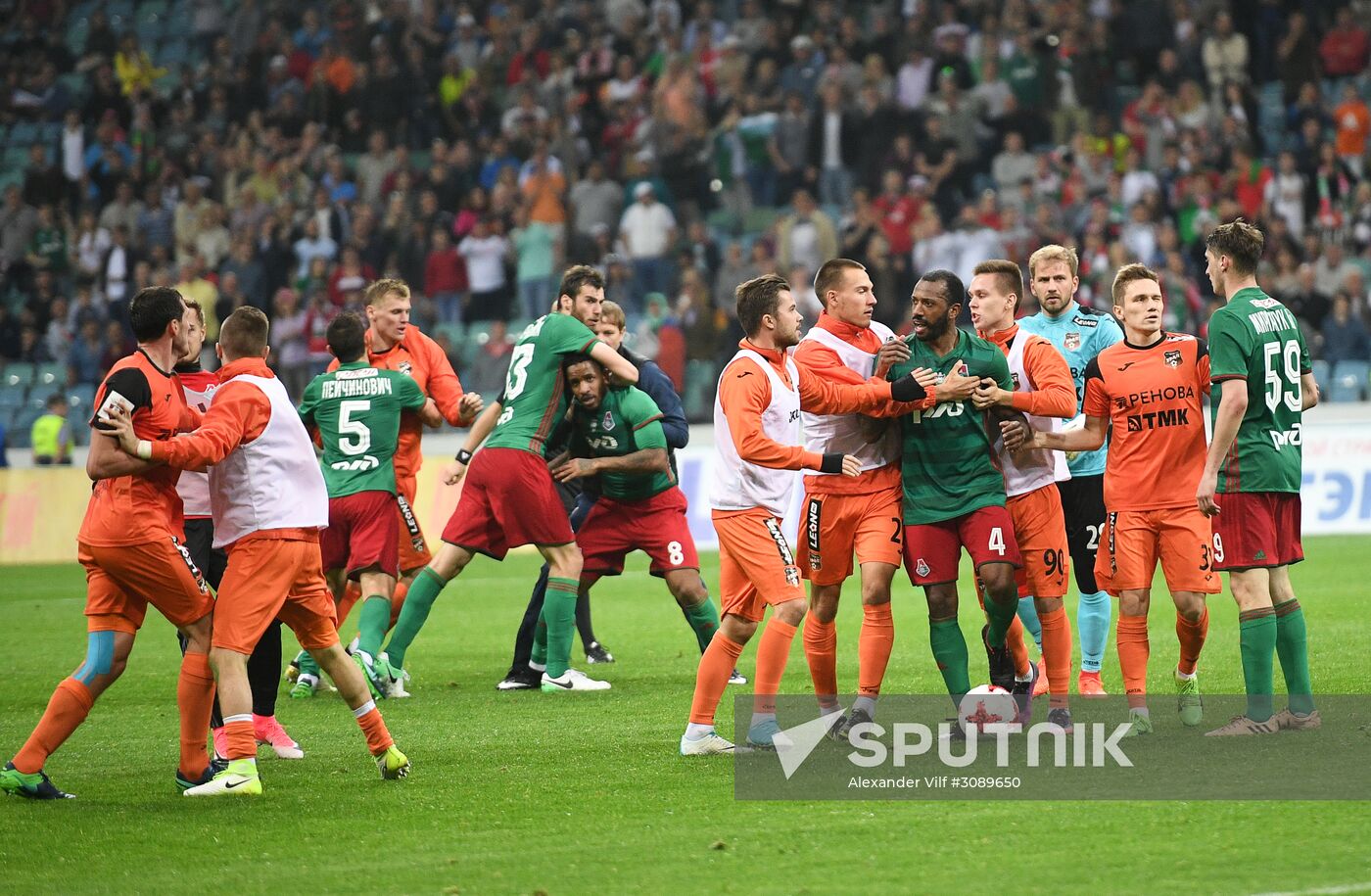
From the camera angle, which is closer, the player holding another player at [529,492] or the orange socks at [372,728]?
the orange socks at [372,728]

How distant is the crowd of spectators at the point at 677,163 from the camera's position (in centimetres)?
2197

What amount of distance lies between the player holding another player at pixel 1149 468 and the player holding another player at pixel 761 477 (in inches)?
46.7

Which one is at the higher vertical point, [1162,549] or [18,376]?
[18,376]

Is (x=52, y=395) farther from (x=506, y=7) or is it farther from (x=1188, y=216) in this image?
(x=1188, y=216)

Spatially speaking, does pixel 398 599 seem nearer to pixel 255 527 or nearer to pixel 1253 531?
pixel 255 527

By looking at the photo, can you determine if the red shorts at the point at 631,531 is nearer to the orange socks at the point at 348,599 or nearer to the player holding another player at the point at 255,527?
the orange socks at the point at 348,599

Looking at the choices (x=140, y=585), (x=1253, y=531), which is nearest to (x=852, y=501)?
(x=1253, y=531)

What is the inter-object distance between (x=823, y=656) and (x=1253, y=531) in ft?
6.76

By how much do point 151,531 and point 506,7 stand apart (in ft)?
74.8

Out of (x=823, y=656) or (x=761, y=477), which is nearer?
(x=761, y=477)

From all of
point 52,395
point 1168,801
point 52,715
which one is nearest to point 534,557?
point 52,395

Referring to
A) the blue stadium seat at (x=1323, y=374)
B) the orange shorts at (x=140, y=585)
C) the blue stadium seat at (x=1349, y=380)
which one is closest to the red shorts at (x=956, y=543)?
the orange shorts at (x=140, y=585)

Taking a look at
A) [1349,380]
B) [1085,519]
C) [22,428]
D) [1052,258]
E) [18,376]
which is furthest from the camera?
[18,376]

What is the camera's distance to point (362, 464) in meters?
10.1
